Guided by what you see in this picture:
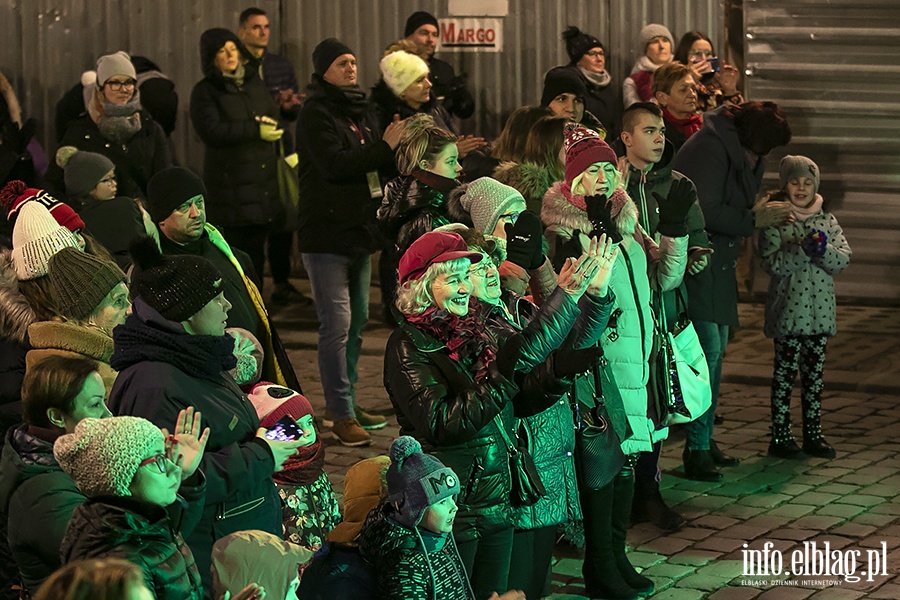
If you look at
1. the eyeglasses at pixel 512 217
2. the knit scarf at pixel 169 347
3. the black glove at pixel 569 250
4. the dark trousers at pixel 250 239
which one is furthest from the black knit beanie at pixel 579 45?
the knit scarf at pixel 169 347

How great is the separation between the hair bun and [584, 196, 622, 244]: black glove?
2.16 metres

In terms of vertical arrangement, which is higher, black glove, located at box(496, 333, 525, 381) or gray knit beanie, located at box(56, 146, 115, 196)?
gray knit beanie, located at box(56, 146, 115, 196)

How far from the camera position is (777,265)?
954 centimetres

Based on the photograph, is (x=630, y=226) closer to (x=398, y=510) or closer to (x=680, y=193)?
(x=680, y=193)

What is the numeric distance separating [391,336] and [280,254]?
26.6 ft

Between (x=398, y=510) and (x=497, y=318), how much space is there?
1271mm

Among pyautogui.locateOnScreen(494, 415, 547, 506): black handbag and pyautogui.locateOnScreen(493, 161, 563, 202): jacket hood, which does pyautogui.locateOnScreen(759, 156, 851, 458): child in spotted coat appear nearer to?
pyautogui.locateOnScreen(493, 161, 563, 202): jacket hood

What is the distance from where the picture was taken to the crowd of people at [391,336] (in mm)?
5113

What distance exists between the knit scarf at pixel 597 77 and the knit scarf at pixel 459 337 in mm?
7191

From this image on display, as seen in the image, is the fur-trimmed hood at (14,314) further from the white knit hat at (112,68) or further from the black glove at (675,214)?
the white knit hat at (112,68)

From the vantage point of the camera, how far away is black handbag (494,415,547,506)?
6.06m

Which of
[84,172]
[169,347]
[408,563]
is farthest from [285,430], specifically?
[84,172]

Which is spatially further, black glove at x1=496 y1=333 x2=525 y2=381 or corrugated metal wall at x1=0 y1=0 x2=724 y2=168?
corrugated metal wall at x1=0 y1=0 x2=724 y2=168

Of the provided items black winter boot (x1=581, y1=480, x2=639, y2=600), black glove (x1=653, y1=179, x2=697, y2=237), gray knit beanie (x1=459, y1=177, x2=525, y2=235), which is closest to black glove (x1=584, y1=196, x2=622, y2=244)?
gray knit beanie (x1=459, y1=177, x2=525, y2=235)
